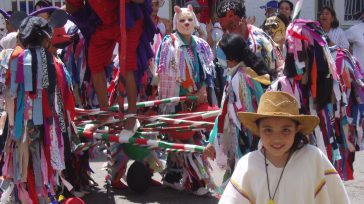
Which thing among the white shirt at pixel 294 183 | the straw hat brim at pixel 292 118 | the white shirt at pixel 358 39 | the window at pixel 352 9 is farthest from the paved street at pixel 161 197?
the window at pixel 352 9

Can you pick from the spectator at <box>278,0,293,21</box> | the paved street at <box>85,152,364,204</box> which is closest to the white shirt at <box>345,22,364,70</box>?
the spectator at <box>278,0,293,21</box>

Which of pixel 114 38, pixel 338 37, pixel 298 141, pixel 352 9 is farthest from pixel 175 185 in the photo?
pixel 352 9

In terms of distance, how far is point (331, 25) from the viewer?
31.2 feet

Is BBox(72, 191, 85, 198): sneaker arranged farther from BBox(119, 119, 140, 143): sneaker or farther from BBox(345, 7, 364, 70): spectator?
BBox(345, 7, 364, 70): spectator

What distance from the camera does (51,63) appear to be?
490 cm

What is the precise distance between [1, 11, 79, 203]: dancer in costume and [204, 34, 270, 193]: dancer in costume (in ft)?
4.03

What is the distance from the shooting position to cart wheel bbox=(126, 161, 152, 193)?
19.7 feet

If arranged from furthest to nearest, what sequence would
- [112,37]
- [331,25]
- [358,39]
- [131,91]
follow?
[358,39]
[331,25]
[112,37]
[131,91]

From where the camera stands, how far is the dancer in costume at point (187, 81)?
19.7 feet

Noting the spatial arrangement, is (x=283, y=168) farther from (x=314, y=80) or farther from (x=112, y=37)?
(x=112, y=37)

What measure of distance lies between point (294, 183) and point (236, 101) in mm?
1451

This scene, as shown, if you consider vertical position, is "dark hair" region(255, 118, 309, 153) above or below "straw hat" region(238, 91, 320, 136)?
below

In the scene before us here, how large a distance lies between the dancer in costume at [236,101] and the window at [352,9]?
31.3 ft

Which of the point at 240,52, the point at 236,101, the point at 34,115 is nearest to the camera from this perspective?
the point at 236,101
